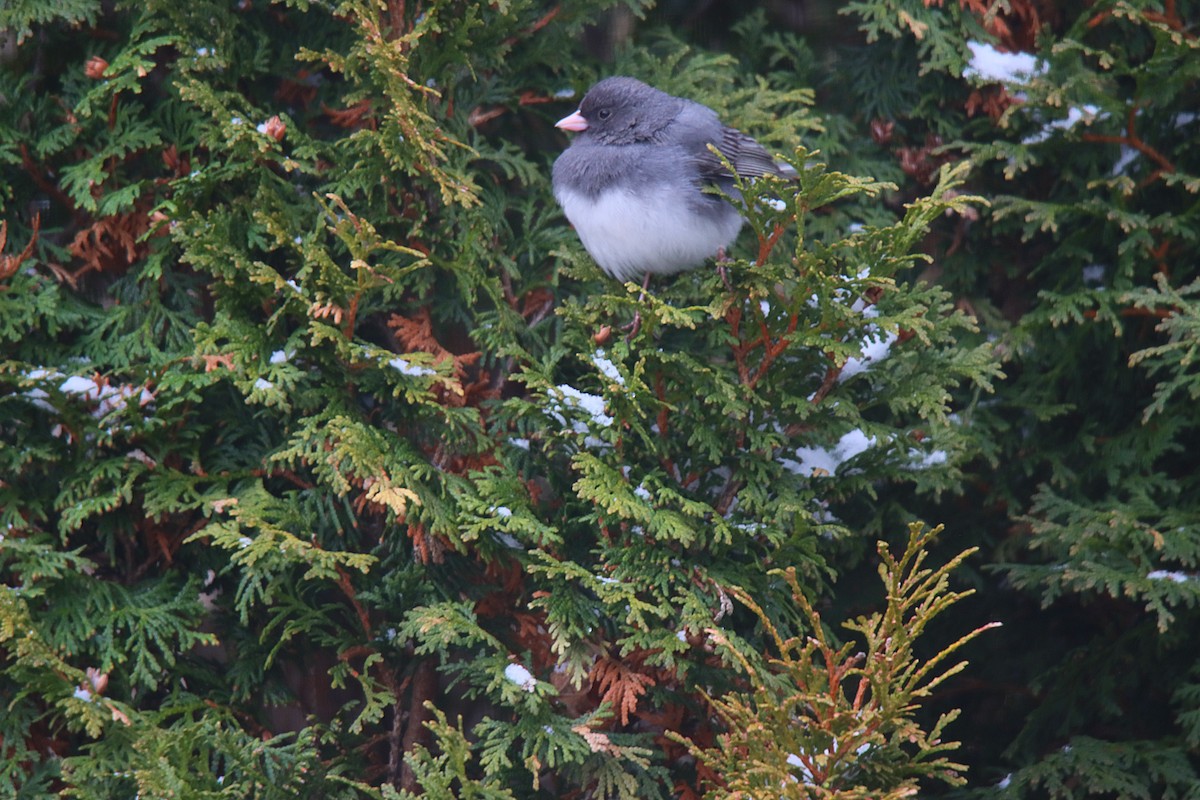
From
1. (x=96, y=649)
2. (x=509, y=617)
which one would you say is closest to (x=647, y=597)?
(x=509, y=617)

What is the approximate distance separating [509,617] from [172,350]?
0.80 m

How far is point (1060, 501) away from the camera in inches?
87.9

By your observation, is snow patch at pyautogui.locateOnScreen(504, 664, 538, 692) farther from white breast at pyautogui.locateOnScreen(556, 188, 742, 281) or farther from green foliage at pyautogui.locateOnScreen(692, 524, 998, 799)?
white breast at pyautogui.locateOnScreen(556, 188, 742, 281)

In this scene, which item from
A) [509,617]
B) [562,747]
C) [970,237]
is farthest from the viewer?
[970,237]

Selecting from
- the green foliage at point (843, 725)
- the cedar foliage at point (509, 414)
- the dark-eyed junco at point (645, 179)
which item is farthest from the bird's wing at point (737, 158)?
the green foliage at point (843, 725)

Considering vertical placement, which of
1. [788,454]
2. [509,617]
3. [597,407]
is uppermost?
[597,407]

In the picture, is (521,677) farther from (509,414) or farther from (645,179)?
(645,179)

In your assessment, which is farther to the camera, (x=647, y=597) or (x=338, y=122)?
(x=338, y=122)

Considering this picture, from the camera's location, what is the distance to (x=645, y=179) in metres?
2.12

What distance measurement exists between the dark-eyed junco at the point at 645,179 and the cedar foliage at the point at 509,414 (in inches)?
4.2

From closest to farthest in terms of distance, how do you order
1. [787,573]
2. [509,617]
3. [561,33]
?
[787,573], [509,617], [561,33]

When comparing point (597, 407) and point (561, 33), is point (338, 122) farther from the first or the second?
point (597, 407)

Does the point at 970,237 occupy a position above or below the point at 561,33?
below

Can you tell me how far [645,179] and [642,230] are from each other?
11 centimetres
